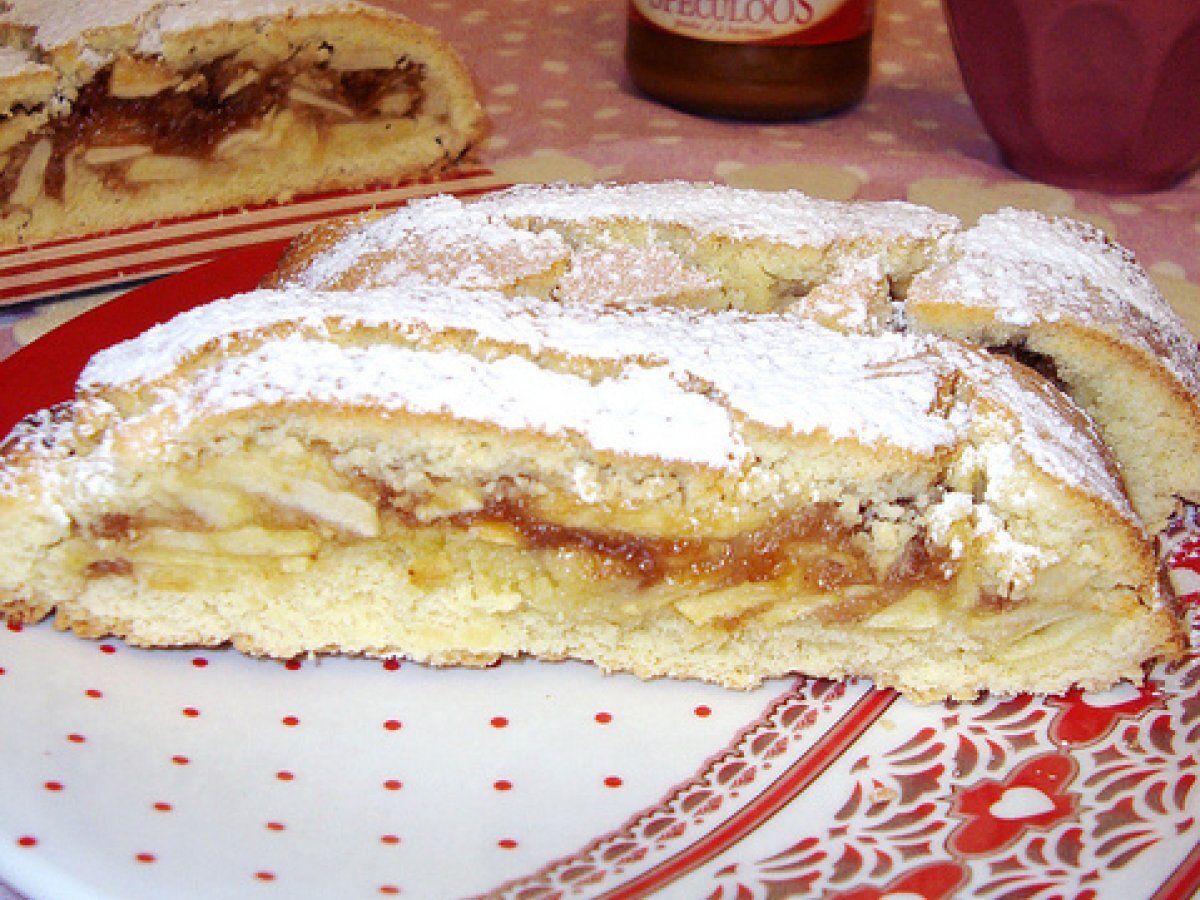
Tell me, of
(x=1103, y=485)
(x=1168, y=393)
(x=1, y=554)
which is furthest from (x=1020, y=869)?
(x=1, y=554)

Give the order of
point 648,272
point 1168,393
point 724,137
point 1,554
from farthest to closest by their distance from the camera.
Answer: point 724,137, point 648,272, point 1168,393, point 1,554

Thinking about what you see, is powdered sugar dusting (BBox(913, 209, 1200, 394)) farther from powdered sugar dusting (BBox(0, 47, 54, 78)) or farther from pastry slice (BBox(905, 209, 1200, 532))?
powdered sugar dusting (BBox(0, 47, 54, 78))

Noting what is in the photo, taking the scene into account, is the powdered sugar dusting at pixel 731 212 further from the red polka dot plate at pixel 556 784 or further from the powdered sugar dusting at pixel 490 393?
the red polka dot plate at pixel 556 784

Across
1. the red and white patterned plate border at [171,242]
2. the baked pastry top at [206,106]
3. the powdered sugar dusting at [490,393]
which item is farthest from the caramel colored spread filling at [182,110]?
the powdered sugar dusting at [490,393]

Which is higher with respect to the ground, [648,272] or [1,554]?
[648,272]

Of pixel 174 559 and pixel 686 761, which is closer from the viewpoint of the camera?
pixel 686 761

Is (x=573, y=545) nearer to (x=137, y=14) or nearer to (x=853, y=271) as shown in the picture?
(x=853, y=271)

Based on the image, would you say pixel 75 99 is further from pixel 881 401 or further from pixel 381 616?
pixel 881 401
